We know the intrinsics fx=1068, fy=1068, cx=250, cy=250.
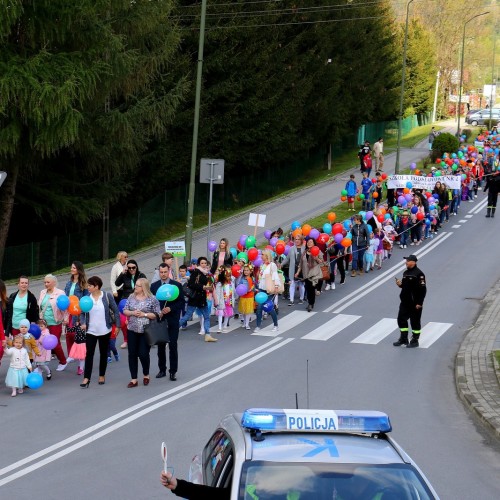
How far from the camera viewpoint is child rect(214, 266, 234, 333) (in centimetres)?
2044

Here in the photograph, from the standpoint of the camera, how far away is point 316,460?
20.8ft

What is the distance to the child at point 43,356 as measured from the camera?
1564 centimetres

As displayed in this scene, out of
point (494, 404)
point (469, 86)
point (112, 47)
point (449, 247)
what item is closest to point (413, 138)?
point (469, 86)

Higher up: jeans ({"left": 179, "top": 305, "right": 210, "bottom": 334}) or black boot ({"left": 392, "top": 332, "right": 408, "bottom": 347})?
jeans ({"left": 179, "top": 305, "right": 210, "bottom": 334})

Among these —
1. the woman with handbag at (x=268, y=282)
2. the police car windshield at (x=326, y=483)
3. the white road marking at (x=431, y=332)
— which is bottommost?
the white road marking at (x=431, y=332)

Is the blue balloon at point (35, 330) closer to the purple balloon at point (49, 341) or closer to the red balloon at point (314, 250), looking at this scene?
the purple balloon at point (49, 341)

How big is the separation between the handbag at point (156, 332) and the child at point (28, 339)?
1.62 m

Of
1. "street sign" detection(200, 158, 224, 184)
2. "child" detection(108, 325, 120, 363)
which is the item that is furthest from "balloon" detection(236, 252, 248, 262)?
"child" detection(108, 325, 120, 363)

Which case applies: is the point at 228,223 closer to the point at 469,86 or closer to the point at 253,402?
the point at 253,402

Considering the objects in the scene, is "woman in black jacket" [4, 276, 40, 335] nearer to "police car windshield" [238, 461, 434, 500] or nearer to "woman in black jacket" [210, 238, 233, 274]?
"woman in black jacket" [210, 238, 233, 274]

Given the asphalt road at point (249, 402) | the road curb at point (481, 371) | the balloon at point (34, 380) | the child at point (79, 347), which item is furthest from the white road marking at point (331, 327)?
the balloon at point (34, 380)

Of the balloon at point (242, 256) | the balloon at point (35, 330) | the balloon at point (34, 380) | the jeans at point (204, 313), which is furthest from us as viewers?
the balloon at point (242, 256)

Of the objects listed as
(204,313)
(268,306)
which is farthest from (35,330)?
(268,306)

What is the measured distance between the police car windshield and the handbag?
352 inches
